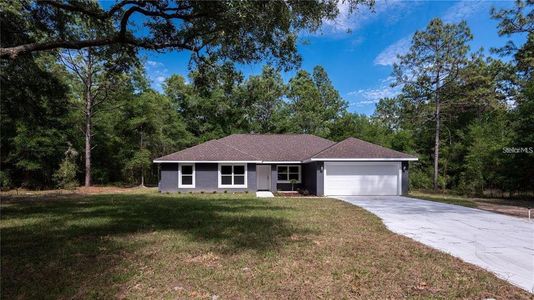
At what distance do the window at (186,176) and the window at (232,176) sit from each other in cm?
189

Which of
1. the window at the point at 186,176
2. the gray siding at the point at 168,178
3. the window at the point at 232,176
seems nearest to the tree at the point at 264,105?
the window at the point at 232,176

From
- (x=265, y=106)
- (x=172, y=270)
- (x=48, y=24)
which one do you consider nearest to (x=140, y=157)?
(x=265, y=106)

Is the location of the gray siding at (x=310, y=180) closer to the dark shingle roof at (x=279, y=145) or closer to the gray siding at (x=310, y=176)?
the gray siding at (x=310, y=176)

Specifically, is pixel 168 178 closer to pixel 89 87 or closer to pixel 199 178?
pixel 199 178

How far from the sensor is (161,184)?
2161cm

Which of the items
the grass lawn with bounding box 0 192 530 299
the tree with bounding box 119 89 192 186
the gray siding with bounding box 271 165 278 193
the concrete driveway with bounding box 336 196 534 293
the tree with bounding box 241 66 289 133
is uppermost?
the tree with bounding box 241 66 289 133

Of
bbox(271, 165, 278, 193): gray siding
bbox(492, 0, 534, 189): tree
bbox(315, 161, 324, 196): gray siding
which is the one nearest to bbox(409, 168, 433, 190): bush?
bbox(492, 0, 534, 189): tree

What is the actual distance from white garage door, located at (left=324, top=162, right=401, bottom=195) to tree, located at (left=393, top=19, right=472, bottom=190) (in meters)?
8.10

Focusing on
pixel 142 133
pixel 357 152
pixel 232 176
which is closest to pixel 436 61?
pixel 357 152

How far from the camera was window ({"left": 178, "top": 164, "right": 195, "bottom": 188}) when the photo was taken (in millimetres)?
21844

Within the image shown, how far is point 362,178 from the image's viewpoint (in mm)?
19328

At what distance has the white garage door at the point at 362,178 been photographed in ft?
63.1

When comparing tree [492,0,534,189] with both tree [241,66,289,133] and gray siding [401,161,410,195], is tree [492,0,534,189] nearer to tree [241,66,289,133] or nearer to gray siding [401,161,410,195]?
gray siding [401,161,410,195]

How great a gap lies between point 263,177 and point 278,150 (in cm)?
237
